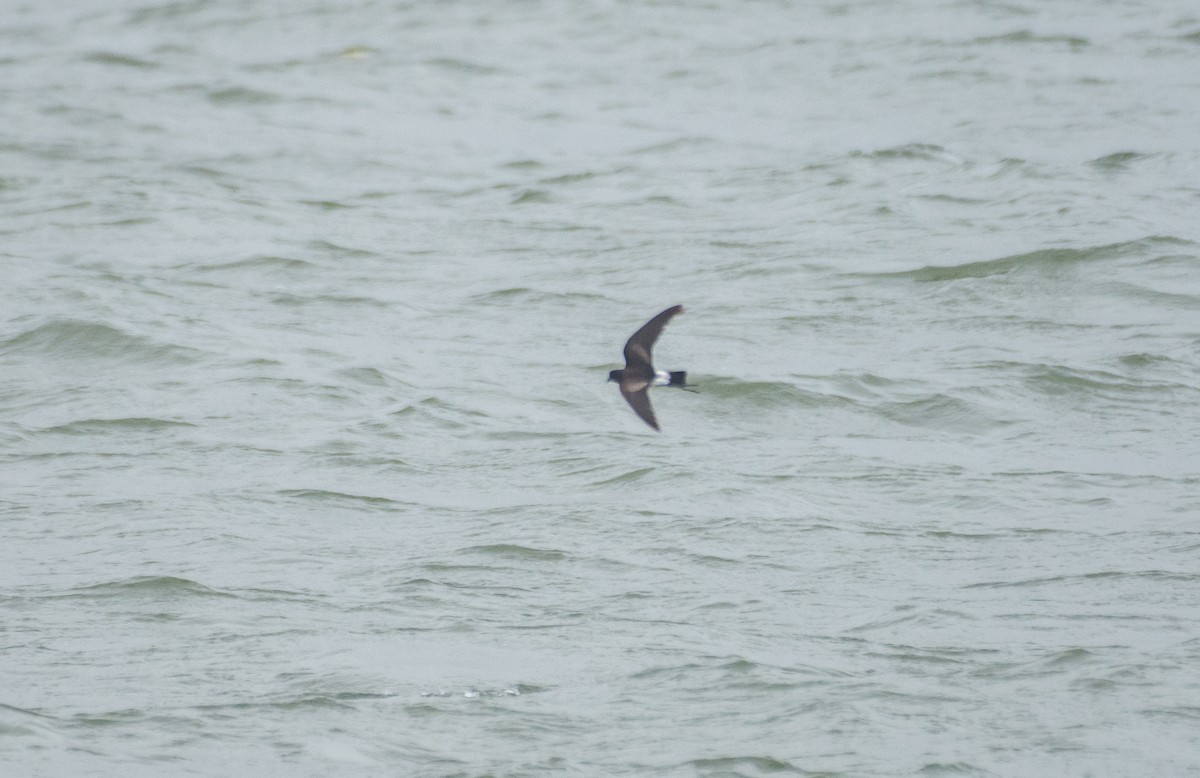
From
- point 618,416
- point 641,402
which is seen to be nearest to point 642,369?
point 641,402

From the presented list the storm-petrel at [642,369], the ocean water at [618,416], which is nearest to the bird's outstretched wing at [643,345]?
the storm-petrel at [642,369]

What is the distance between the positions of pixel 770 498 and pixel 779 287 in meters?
2.66

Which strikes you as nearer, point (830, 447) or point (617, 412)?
point (830, 447)

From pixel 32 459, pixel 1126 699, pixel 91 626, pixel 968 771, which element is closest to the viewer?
pixel 968 771

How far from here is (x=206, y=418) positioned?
757 centimetres

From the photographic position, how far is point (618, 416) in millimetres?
7488

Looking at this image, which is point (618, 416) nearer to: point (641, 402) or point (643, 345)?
point (643, 345)

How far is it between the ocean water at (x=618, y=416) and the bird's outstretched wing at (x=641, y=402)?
56 cm

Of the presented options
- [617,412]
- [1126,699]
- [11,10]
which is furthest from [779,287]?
[11,10]

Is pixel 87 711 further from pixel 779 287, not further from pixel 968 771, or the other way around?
pixel 779 287

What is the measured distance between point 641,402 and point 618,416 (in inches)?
67.5

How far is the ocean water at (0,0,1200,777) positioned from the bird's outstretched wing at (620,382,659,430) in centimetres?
56

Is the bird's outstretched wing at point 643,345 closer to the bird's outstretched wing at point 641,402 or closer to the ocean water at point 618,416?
the bird's outstretched wing at point 641,402

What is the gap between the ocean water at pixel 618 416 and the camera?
4.96 m
